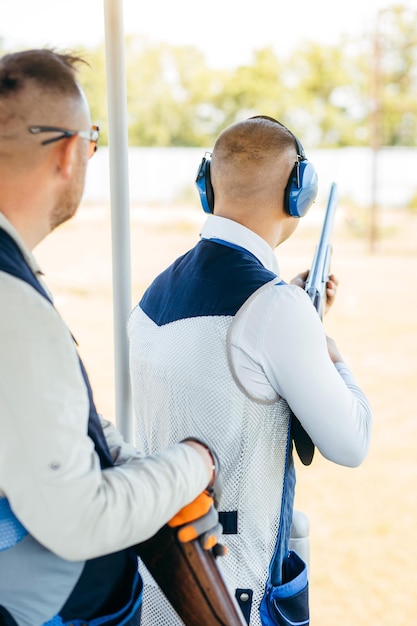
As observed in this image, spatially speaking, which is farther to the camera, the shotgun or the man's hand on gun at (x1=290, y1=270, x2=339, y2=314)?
the man's hand on gun at (x1=290, y1=270, x2=339, y2=314)

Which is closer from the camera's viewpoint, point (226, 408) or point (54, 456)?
point (54, 456)

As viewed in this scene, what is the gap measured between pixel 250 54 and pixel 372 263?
9225 millimetres

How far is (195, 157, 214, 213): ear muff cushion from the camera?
1.70m

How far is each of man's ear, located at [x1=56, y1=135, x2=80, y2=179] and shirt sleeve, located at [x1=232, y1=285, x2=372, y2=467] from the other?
48cm

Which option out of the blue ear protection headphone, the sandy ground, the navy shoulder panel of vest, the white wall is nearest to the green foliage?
the white wall

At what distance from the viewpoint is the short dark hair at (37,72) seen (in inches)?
41.7

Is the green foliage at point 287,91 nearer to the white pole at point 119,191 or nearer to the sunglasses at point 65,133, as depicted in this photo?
the white pole at point 119,191

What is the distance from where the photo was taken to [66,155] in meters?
1.08

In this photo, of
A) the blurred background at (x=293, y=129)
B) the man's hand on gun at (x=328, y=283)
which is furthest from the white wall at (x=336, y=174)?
the man's hand on gun at (x=328, y=283)

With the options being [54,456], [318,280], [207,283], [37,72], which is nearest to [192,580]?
[54,456]

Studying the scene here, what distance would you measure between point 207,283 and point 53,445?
657 mm

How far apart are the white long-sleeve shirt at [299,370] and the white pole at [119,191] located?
2.13 ft

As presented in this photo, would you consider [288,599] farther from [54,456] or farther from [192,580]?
[54,456]

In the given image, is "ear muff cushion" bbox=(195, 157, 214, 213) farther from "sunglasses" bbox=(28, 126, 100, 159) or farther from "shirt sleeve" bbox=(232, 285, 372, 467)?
"sunglasses" bbox=(28, 126, 100, 159)
